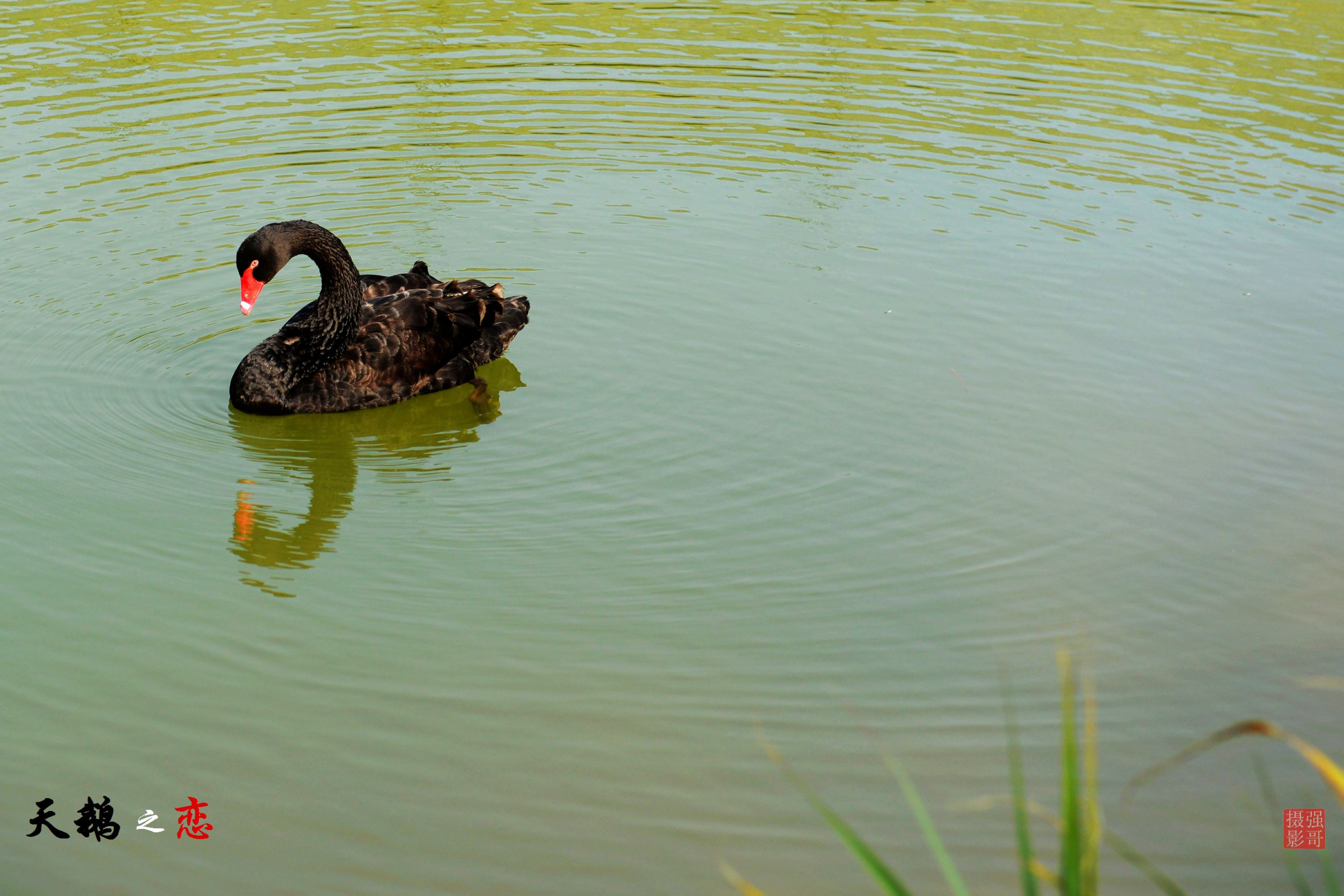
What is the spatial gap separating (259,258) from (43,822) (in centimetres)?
387

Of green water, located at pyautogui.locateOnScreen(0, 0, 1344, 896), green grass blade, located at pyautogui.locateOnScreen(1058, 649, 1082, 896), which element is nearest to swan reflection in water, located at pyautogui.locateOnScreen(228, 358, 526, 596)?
green water, located at pyautogui.locateOnScreen(0, 0, 1344, 896)

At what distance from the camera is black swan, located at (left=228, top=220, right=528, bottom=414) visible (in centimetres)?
753

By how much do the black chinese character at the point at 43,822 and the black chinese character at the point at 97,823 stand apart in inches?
1.8

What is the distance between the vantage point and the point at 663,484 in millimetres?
6758

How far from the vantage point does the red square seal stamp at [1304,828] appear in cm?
434

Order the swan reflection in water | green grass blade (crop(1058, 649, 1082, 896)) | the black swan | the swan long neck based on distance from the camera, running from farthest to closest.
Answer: the swan long neck → the black swan → the swan reflection in water → green grass blade (crop(1058, 649, 1082, 896))

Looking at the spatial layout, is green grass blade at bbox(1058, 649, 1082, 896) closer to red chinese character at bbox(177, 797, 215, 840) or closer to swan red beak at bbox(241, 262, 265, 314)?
red chinese character at bbox(177, 797, 215, 840)

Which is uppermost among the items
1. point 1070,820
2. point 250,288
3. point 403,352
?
point 1070,820

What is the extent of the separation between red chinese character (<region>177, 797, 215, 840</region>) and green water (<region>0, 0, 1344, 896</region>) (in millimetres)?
54

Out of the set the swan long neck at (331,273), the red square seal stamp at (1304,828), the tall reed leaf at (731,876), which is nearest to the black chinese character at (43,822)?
the tall reed leaf at (731,876)

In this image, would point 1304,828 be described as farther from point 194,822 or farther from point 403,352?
point 403,352

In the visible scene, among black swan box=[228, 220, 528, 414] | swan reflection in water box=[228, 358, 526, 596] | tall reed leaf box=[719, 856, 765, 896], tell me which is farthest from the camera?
black swan box=[228, 220, 528, 414]

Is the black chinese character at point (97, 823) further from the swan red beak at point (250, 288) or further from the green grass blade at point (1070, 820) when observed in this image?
the swan red beak at point (250, 288)

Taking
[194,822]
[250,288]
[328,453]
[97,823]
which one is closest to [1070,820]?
[194,822]
